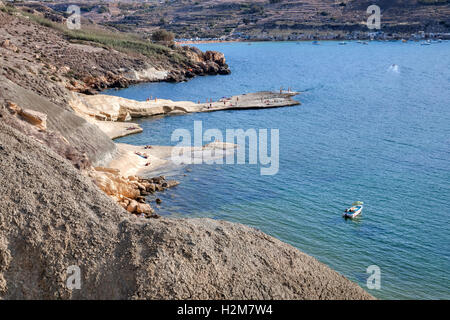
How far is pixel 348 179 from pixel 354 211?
817 centimetres

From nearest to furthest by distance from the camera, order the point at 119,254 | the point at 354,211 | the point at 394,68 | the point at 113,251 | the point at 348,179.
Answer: the point at 119,254 → the point at 113,251 → the point at 354,211 → the point at 348,179 → the point at 394,68

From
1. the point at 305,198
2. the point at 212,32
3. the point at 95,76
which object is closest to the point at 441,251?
the point at 305,198

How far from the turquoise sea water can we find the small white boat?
1.55 feet

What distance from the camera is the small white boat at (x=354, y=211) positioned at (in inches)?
1384

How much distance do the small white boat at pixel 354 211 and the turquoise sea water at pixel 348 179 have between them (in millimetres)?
472

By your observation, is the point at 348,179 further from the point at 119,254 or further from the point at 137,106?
the point at 137,106

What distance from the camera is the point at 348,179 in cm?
4331

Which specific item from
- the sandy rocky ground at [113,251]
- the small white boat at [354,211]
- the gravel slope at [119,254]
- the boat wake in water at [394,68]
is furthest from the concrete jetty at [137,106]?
the boat wake in water at [394,68]

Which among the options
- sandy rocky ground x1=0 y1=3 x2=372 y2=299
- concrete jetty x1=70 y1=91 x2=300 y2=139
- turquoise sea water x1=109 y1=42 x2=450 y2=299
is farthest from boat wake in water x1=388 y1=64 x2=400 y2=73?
sandy rocky ground x1=0 y1=3 x2=372 y2=299

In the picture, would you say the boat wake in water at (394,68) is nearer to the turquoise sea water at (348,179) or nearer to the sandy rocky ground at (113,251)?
the turquoise sea water at (348,179)

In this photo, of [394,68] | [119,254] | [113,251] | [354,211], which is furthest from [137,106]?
[394,68]

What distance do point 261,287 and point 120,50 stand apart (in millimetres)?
95042

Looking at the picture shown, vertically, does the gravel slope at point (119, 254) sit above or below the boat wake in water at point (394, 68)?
below

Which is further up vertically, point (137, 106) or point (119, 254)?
point (137, 106)
